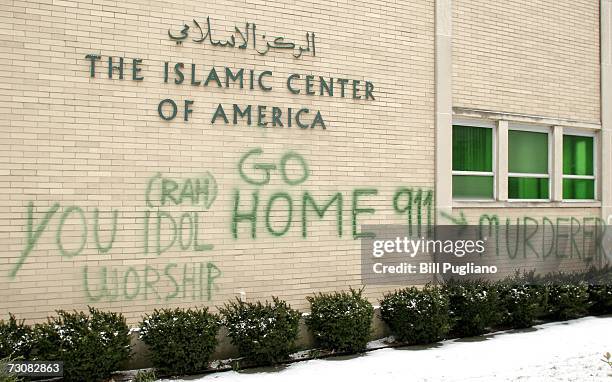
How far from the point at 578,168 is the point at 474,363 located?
5707mm

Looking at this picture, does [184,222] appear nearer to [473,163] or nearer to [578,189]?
[473,163]

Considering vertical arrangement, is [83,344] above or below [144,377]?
above

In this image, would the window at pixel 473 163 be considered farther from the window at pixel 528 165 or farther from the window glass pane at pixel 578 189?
the window glass pane at pixel 578 189

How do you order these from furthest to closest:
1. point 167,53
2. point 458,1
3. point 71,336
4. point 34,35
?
point 458,1
point 167,53
point 34,35
point 71,336

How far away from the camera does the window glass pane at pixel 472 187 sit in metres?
9.95

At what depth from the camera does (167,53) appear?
773 cm

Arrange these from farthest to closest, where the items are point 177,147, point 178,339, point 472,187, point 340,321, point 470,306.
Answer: point 472,187
point 470,306
point 340,321
point 177,147
point 178,339

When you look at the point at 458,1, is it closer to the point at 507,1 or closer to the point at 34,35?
the point at 507,1

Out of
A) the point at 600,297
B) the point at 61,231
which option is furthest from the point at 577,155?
the point at 61,231

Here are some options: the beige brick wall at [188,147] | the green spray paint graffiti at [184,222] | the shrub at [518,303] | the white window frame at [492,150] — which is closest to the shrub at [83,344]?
the beige brick wall at [188,147]

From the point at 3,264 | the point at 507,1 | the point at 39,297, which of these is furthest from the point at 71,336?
the point at 507,1

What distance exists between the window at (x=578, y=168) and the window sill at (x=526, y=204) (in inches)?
6.4

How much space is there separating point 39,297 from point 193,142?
2670 millimetres

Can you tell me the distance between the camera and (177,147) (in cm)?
772
